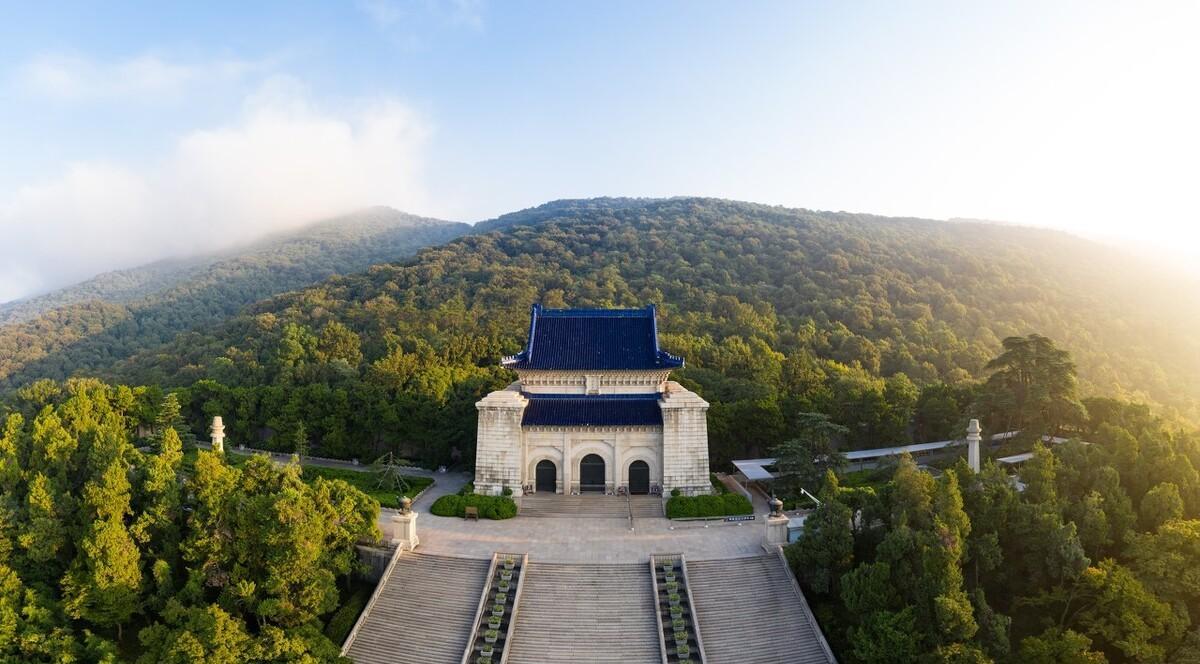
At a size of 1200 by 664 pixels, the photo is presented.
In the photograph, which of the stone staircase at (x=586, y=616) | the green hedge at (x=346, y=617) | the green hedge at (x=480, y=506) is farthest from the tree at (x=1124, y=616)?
the green hedge at (x=346, y=617)

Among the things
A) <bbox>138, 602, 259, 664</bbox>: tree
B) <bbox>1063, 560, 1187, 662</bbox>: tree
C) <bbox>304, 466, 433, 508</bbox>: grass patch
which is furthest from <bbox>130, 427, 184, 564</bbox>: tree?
<bbox>1063, 560, 1187, 662</bbox>: tree

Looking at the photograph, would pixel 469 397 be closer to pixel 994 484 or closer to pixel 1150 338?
pixel 994 484

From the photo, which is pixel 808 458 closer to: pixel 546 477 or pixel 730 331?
pixel 546 477

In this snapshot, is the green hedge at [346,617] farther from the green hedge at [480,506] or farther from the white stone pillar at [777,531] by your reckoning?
the white stone pillar at [777,531]

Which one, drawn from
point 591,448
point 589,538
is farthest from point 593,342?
point 589,538

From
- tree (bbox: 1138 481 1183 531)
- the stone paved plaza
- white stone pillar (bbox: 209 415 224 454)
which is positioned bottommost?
the stone paved plaza

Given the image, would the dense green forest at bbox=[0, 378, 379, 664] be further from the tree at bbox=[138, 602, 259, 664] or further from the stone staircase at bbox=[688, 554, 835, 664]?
the stone staircase at bbox=[688, 554, 835, 664]
